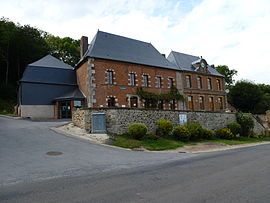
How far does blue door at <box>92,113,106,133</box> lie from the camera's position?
18.9 m

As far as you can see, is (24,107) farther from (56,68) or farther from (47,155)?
(47,155)

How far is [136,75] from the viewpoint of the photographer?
30.7 m

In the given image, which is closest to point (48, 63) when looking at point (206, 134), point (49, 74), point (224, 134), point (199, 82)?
point (49, 74)

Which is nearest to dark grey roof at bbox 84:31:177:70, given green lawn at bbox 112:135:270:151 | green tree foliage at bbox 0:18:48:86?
green lawn at bbox 112:135:270:151

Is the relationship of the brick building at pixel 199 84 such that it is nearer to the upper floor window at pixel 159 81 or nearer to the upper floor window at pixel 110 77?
the upper floor window at pixel 159 81

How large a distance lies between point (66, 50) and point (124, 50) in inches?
845

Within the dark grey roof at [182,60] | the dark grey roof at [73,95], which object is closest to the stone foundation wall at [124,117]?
the dark grey roof at [73,95]

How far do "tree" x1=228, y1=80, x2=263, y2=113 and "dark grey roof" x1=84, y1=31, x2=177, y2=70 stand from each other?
1342 cm

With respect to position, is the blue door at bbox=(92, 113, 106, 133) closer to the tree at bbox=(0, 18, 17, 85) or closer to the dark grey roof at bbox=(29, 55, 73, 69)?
the dark grey roof at bbox=(29, 55, 73, 69)

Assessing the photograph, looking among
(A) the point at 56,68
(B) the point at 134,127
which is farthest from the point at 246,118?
(A) the point at 56,68

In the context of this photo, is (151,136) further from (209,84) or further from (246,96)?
(246,96)

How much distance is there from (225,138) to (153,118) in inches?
296

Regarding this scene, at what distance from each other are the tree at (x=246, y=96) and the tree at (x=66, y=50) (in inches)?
1025

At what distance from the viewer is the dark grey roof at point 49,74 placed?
3100cm
